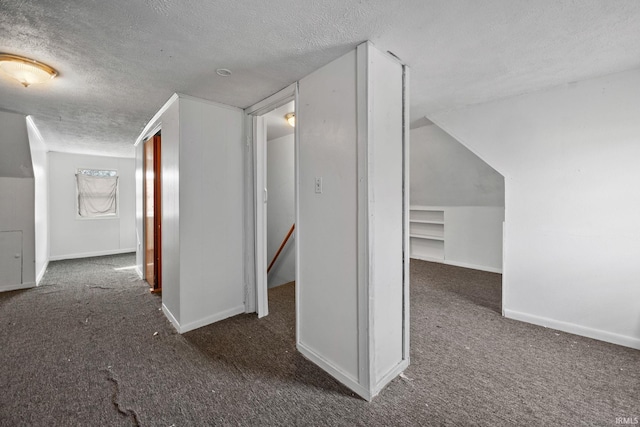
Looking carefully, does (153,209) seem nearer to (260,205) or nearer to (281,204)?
(260,205)

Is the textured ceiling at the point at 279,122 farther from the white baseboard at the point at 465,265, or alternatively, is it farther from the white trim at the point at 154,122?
the white baseboard at the point at 465,265

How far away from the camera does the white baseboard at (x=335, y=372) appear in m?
1.69

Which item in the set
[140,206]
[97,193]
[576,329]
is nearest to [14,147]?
[140,206]

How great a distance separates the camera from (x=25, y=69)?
190cm

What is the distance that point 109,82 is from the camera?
2207 millimetres

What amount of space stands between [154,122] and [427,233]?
4.76 m

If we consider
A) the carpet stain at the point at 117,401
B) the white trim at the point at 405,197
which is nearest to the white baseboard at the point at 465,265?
the white trim at the point at 405,197

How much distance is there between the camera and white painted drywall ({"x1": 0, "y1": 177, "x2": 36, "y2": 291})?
141 inches

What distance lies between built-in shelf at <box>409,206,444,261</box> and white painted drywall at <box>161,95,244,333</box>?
3.68 m

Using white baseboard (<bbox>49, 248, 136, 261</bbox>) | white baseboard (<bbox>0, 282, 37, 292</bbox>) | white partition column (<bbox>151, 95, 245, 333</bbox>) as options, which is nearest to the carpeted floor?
white partition column (<bbox>151, 95, 245, 333</bbox>)

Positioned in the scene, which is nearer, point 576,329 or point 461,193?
point 576,329

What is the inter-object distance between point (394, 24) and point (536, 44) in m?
0.98

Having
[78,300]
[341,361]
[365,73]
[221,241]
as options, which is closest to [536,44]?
[365,73]

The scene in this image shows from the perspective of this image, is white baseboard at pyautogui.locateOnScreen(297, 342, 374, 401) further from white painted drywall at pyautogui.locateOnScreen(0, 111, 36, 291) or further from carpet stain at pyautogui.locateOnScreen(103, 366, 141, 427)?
white painted drywall at pyautogui.locateOnScreen(0, 111, 36, 291)
